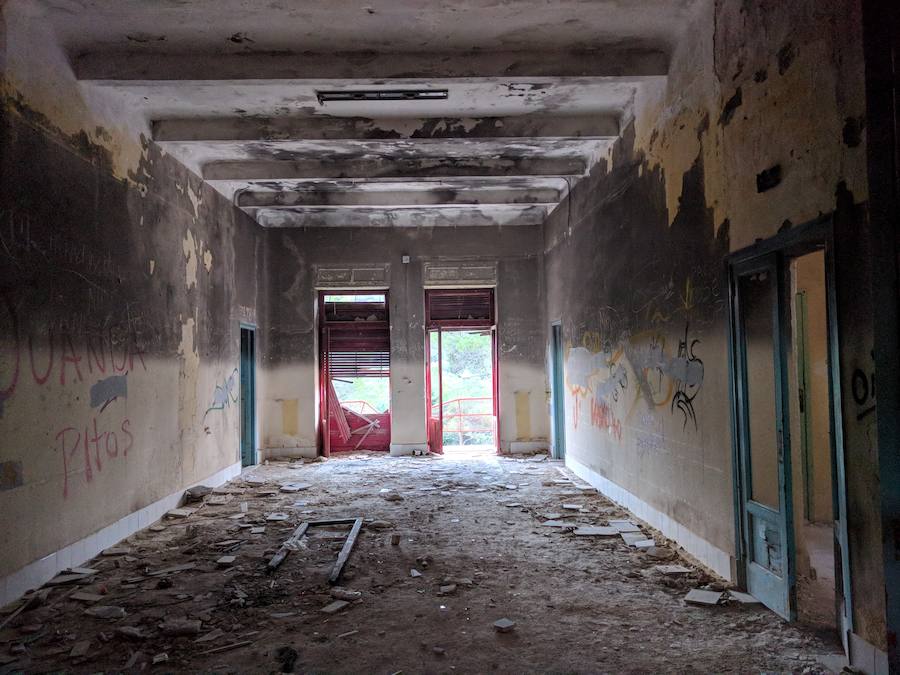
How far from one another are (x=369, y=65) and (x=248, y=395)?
20.3 feet

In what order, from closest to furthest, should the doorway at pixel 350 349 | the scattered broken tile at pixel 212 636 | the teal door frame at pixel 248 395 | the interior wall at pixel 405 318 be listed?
the scattered broken tile at pixel 212 636, the teal door frame at pixel 248 395, the interior wall at pixel 405 318, the doorway at pixel 350 349

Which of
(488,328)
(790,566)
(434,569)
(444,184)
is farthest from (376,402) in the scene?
(790,566)

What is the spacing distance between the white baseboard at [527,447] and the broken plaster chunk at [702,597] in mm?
6557

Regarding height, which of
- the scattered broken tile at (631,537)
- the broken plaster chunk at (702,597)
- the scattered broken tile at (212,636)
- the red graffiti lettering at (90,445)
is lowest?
the scattered broken tile at (631,537)

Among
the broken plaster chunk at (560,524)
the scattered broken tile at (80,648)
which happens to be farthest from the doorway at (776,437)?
the scattered broken tile at (80,648)

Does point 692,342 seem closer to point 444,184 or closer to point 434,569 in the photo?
point 434,569

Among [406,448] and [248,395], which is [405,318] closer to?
[406,448]

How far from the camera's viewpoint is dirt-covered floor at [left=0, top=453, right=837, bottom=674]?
3.19 metres

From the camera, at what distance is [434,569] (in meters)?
4.62

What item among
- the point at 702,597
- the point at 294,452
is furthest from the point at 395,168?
the point at 702,597

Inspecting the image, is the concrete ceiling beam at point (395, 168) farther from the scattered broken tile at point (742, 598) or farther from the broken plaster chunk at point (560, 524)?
the scattered broken tile at point (742, 598)

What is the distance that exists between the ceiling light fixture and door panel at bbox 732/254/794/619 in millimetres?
3029

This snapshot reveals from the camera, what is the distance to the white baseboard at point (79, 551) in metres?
4.14

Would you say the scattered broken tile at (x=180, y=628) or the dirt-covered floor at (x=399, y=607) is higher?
the scattered broken tile at (x=180, y=628)
